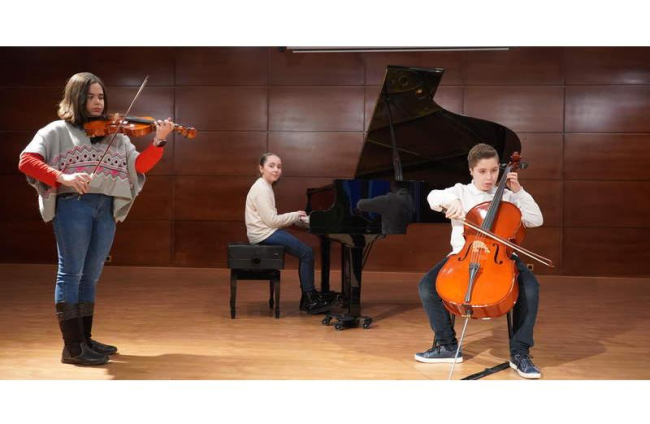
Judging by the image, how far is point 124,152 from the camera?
296 centimetres

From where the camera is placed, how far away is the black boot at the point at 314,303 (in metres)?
4.40

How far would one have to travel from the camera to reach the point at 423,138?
4.13 metres

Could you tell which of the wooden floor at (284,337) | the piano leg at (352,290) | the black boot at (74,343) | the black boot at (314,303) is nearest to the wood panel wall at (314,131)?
the wooden floor at (284,337)

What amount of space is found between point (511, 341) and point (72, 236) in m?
1.92

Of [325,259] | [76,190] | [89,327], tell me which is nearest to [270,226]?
[325,259]

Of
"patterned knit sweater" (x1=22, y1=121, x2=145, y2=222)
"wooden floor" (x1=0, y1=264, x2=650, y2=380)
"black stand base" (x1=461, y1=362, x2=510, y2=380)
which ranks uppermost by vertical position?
"patterned knit sweater" (x1=22, y1=121, x2=145, y2=222)

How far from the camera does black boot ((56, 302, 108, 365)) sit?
2.89m

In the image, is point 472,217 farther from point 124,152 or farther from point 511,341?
point 124,152

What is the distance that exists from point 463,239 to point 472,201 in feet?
0.57

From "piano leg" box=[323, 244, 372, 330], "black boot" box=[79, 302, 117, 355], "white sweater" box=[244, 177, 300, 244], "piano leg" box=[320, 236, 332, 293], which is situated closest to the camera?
"black boot" box=[79, 302, 117, 355]

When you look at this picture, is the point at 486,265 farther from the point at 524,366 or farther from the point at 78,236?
the point at 78,236

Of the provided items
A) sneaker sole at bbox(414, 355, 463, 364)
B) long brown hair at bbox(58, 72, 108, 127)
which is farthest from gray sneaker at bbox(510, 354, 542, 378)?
long brown hair at bbox(58, 72, 108, 127)

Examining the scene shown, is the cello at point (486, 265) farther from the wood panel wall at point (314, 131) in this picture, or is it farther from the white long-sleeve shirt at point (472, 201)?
the wood panel wall at point (314, 131)

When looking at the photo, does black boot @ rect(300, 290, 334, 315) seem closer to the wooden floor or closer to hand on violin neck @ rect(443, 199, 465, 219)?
the wooden floor
